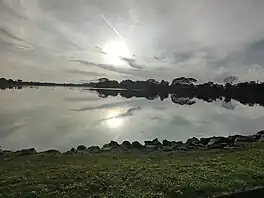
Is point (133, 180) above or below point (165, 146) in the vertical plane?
above

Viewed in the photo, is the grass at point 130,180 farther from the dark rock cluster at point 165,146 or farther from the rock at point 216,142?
the rock at point 216,142

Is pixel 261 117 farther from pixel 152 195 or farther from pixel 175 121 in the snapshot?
pixel 152 195

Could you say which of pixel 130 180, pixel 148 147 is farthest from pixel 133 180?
pixel 148 147

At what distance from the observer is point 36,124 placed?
20.5 meters

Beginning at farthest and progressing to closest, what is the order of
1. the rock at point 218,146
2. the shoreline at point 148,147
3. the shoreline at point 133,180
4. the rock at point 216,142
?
1. the rock at point 216,142
2. the rock at point 218,146
3. the shoreline at point 148,147
4. the shoreline at point 133,180

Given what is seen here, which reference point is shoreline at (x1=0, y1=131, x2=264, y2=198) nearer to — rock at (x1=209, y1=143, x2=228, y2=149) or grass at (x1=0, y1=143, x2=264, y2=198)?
grass at (x1=0, y1=143, x2=264, y2=198)

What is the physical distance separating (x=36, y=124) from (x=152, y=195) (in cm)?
1618

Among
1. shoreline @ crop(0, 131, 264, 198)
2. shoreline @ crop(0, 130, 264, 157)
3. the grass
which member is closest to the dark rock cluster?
shoreline @ crop(0, 130, 264, 157)

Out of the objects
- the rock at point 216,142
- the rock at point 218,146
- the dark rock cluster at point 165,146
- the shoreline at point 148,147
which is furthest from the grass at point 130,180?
the rock at point 216,142

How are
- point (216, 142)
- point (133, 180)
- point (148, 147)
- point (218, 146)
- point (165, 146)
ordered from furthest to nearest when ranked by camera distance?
point (216, 142) → point (165, 146) → point (218, 146) → point (148, 147) → point (133, 180)

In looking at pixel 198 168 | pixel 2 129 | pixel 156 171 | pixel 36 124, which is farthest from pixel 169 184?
pixel 36 124

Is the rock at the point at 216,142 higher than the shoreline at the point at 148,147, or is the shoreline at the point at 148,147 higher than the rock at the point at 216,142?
the rock at the point at 216,142

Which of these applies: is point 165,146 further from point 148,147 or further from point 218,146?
point 218,146

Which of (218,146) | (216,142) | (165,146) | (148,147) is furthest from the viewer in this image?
(216,142)
